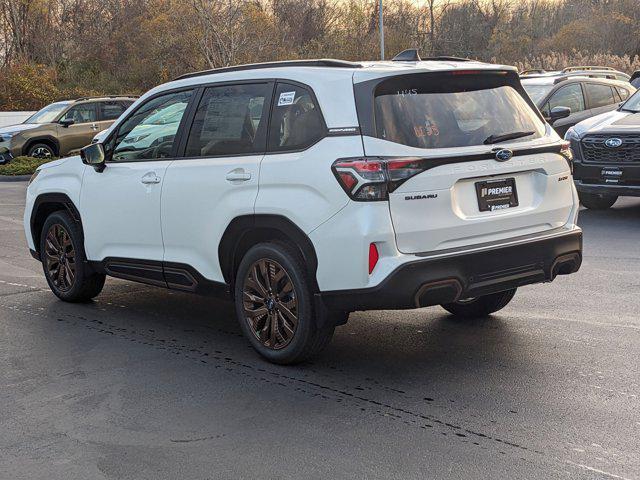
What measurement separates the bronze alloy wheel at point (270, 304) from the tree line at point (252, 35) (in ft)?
99.4

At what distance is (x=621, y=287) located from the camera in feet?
25.2

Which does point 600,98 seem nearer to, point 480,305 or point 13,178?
point 480,305

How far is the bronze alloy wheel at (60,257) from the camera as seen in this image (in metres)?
7.57

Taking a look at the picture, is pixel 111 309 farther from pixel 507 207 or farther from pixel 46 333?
pixel 507 207

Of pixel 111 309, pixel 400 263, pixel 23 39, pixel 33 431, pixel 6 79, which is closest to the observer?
pixel 33 431

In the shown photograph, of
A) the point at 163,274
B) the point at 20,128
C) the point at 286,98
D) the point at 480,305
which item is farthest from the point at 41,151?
the point at 286,98

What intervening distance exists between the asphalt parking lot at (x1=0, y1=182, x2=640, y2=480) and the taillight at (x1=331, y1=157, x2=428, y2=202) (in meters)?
1.12

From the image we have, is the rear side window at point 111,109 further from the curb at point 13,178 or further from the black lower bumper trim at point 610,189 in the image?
the black lower bumper trim at point 610,189

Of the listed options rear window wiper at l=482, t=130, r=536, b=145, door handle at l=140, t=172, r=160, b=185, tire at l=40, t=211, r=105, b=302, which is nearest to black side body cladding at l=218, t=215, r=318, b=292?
door handle at l=140, t=172, r=160, b=185

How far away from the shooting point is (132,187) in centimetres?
672

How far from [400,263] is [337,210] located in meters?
0.46

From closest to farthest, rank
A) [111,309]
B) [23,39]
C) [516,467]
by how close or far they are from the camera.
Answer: [516,467] < [111,309] < [23,39]

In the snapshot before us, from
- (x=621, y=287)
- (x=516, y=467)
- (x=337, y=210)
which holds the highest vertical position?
(x=337, y=210)

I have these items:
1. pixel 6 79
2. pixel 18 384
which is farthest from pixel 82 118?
pixel 18 384
